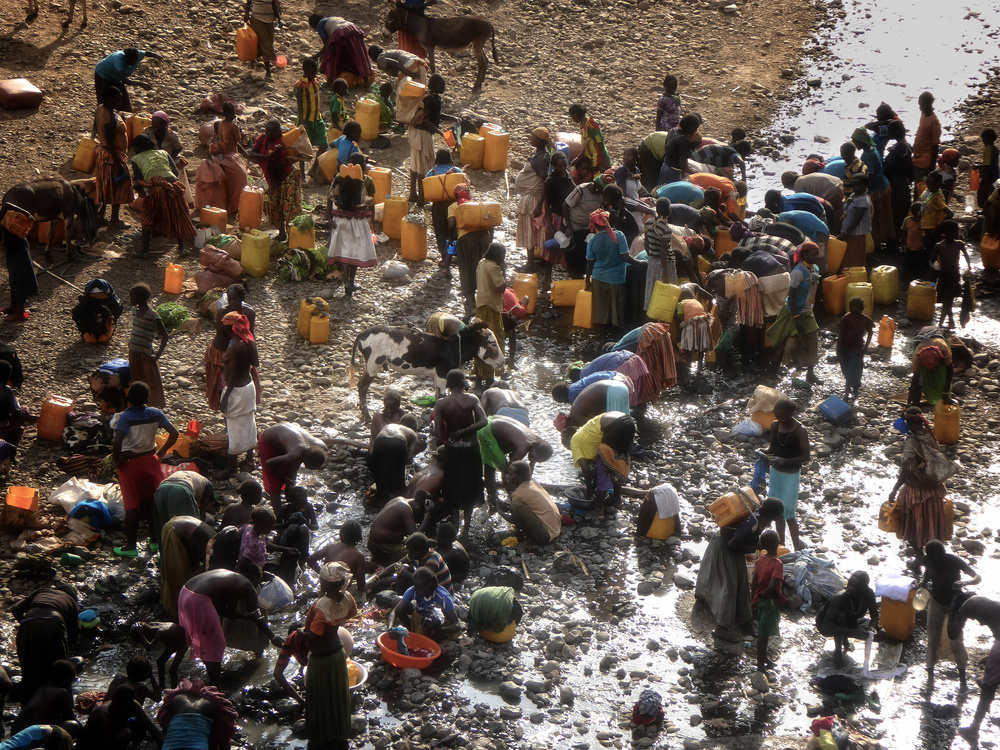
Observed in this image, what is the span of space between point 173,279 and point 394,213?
3.03 meters

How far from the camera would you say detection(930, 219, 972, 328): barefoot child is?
13555mm

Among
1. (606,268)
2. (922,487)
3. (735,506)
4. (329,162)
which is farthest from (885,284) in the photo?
(329,162)

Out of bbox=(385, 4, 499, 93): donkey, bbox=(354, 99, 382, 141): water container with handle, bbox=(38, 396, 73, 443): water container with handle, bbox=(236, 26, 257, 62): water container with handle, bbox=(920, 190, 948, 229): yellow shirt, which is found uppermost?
bbox=(385, 4, 499, 93): donkey

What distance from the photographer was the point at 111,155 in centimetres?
1388

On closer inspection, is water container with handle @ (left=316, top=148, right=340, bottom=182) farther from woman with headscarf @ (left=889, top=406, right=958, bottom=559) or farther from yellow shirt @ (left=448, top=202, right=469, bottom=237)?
woman with headscarf @ (left=889, top=406, right=958, bottom=559)

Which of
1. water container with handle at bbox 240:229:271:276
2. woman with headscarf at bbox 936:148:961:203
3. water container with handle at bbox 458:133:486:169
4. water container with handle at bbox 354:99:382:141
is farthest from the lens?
water container with handle at bbox 354:99:382:141

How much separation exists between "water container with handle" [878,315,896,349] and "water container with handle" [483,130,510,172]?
5.97 m

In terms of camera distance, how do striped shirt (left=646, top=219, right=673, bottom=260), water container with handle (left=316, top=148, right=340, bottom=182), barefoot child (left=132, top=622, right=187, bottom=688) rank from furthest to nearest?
water container with handle (left=316, top=148, right=340, bottom=182) → striped shirt (left=646, top=219, right=673, bottom=260) → barefoot child (left=132, top=622, right=187, bottom=688)

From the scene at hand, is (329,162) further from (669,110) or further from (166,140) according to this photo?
(669,110)

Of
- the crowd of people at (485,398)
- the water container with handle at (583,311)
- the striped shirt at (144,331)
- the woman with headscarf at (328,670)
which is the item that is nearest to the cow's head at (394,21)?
the crowd of people at (485,398)

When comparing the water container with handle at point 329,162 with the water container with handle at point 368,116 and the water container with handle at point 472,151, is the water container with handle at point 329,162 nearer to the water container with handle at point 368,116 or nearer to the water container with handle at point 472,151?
the water container with handle at point 368,116

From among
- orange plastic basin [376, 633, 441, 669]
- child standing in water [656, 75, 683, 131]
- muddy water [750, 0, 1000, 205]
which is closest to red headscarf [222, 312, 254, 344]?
orange plastic basin [376, 633, 441, 669]

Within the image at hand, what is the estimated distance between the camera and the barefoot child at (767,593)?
8945 mm

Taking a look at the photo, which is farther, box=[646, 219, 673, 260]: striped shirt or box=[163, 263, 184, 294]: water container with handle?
box=[163, 263, 184, 294]: water container with handle
